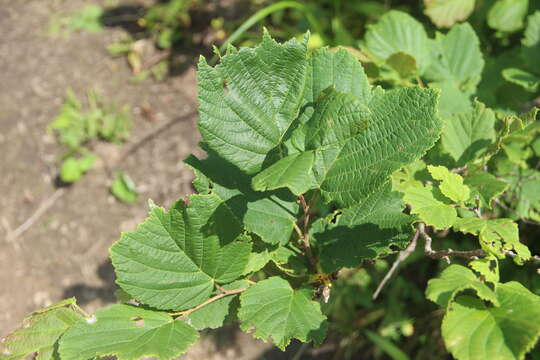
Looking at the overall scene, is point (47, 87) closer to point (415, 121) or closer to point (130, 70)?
point (130, 70)

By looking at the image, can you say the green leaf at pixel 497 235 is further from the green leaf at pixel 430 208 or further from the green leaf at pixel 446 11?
the green leaf at pixel 446 11

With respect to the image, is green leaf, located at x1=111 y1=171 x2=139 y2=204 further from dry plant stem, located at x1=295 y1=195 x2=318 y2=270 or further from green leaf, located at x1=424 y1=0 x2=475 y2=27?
dry plant stem, located at x1=295 y1=195 x2=318 y2=270

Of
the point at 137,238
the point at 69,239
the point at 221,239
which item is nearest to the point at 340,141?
the point at 221,239

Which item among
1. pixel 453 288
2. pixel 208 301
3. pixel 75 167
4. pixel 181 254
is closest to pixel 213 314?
pixel 208 301

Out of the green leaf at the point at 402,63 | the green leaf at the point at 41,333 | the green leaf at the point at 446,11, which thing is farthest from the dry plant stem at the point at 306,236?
the green leaf at the point at 446,11

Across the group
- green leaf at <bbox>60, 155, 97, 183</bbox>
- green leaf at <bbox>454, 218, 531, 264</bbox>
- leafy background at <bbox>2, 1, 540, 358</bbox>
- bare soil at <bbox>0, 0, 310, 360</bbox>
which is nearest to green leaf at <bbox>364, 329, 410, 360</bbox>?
leafy background at <bbox>2, 1, 540, 358</bbox>

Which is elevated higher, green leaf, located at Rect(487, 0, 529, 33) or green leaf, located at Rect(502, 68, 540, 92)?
green leaf, located at Rect(487, 0, 529, 33)
